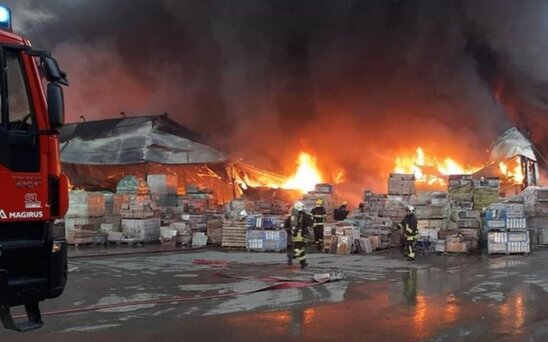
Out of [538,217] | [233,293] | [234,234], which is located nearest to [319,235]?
[234,234]

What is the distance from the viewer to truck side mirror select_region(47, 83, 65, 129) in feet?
15.4

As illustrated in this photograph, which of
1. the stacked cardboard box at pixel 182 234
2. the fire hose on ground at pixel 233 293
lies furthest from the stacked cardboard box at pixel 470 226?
the stacked cardboard box at pixel 182 234

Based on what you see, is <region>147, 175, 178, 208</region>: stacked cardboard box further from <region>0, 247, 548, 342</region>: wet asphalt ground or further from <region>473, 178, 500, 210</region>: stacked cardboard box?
<region>473, 178, 500, 210</region>: stacked cardboard box

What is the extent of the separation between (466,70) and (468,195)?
1101 cm

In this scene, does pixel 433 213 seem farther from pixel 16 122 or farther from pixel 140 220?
pixel 16 122

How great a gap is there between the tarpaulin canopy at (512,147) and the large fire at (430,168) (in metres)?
1.22

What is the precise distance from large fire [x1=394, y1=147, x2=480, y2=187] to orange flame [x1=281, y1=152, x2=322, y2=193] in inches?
A: 143

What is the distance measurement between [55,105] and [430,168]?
20.9 m

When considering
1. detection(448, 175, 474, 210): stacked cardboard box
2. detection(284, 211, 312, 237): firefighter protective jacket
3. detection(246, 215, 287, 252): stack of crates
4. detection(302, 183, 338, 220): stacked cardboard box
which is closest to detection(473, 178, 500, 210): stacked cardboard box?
detection(448, 175, 474, 210): stacked cardboard box

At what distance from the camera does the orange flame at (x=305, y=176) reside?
86.5ft

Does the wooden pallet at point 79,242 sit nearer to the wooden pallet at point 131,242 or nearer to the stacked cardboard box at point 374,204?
the wooden pallet at point 131,242

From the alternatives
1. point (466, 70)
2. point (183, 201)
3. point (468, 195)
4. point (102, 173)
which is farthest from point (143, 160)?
point (466, 70)

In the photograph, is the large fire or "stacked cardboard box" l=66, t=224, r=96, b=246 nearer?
"stacked cardboard box" l=66, t=224, r=96, b=246

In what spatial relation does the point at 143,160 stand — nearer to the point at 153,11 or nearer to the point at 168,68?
the point at 168,68
